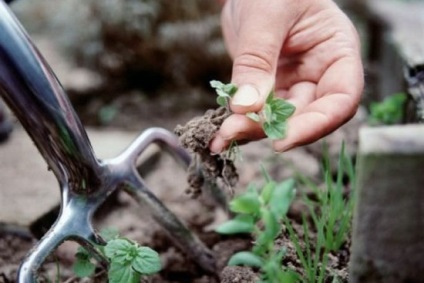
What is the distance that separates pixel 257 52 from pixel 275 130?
21cm

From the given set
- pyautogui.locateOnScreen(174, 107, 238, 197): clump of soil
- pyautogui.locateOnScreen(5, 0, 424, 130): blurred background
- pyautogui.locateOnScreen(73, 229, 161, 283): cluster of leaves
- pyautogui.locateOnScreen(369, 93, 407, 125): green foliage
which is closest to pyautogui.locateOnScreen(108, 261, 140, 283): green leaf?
pyautogui.locateOnScreen(73, 229, 161, 283): cluster of leaves

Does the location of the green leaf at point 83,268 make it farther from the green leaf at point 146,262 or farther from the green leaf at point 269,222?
the green leaf at point 269,222

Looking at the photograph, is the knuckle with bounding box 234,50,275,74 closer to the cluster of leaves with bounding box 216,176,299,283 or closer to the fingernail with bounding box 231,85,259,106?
the fingernail with bounding box 231,85,259,106

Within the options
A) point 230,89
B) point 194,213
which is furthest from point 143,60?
point 230,89

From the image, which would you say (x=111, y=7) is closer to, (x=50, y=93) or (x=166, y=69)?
(x=166, y=69)

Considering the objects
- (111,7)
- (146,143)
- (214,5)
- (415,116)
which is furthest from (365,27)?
(146,143)

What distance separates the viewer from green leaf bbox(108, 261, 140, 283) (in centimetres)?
103

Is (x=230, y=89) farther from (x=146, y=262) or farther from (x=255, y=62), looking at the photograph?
(x=146, y=262)

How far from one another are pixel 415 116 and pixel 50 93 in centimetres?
79

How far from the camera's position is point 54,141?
1140 millimetres

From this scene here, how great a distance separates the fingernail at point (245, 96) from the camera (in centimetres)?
103

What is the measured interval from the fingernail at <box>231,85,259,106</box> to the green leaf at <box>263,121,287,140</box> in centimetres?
5

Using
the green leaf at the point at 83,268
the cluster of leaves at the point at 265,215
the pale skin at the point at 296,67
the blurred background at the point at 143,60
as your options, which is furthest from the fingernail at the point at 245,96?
the blurred background at the point at 143,60

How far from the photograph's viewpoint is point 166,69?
95.3 inches
